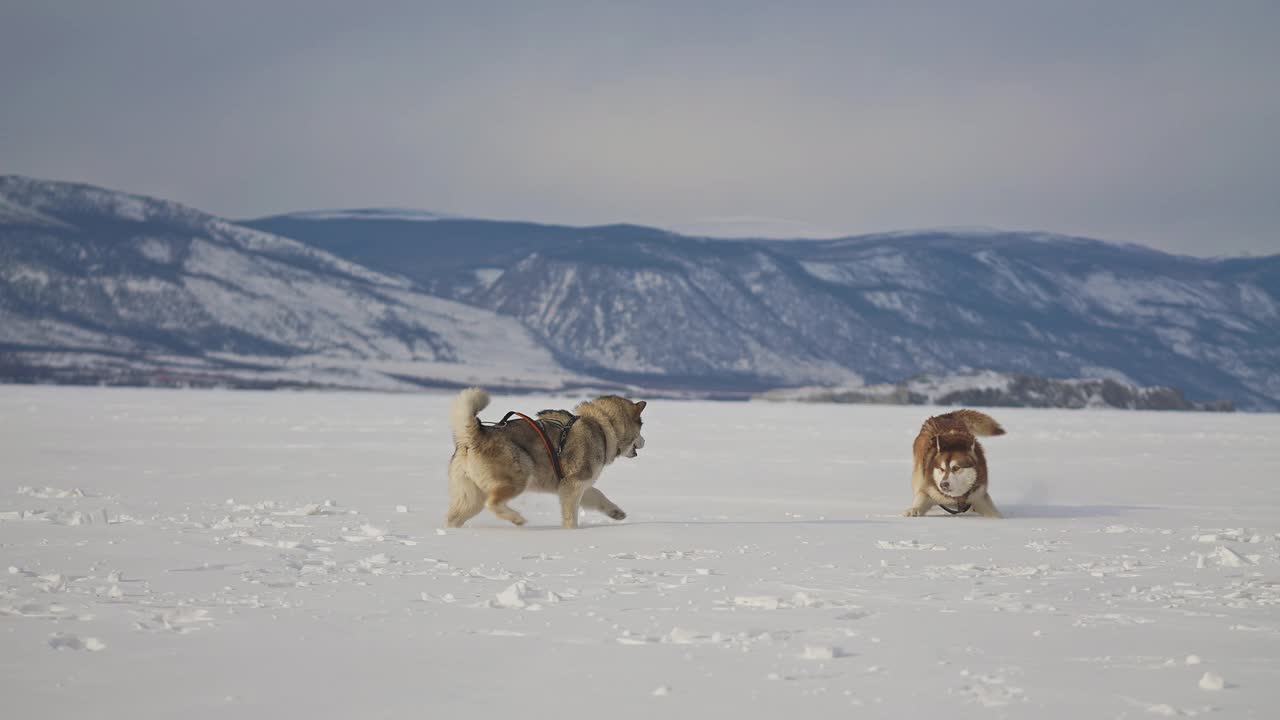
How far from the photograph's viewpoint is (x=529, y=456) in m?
10.3

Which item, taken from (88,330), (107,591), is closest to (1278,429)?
(107,591)

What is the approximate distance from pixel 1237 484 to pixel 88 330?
194793mm

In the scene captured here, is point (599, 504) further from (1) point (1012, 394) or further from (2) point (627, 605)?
(1) point (1012, 394)

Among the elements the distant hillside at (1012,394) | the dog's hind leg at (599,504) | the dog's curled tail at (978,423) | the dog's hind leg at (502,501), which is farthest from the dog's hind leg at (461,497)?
the distant hillside at (1012,394)

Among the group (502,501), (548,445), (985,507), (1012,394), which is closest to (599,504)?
(548,445)

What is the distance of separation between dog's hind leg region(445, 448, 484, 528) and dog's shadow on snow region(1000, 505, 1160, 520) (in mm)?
5135

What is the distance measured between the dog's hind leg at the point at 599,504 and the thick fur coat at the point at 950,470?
2918mm

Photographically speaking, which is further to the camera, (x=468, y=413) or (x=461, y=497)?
(x=461, y=497)

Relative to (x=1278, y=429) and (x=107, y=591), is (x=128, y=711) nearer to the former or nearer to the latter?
(x=107, y=591)

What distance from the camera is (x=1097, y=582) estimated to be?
25.3 feet

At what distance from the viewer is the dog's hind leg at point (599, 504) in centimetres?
1092

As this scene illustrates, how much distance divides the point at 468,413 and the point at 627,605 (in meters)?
3.39

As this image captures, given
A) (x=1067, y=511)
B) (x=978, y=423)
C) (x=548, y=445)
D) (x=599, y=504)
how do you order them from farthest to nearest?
(x=1067, y=511), (x=978, y=423), (x=599, y=504), (x=548, y=445)

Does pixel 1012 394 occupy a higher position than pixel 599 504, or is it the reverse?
pixel 1012 394
